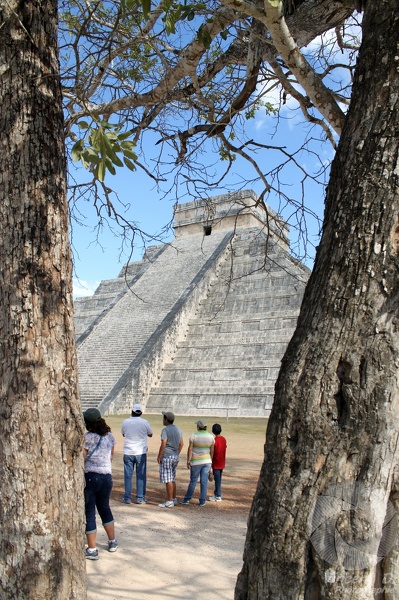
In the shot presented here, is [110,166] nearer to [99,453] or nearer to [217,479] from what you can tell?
[99,453]

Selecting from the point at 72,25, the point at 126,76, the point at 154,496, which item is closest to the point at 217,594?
the point at 154,496

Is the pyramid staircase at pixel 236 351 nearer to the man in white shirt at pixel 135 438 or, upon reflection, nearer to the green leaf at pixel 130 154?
the man in white shirt at pixel 135 438

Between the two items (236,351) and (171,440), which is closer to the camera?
(171,440)

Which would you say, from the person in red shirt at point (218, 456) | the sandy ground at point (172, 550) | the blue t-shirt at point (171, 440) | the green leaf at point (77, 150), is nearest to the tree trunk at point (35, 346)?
the green leaf at point (77, 150)

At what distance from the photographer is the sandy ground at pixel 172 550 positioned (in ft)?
12.9

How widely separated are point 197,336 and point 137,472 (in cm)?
1214

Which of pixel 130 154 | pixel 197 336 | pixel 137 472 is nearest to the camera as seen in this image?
pixel 130 154

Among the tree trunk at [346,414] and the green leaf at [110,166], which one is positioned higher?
the green leaf at [110,166]

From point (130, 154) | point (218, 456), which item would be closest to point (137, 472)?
point (218, 456)

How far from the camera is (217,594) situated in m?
3.89

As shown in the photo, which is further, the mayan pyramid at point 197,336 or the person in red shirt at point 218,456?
the mayan pyramid at point 197,336

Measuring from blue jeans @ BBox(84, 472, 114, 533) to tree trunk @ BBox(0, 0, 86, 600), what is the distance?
1.96 m

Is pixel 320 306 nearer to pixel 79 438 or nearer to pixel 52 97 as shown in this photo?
pixel 79 438

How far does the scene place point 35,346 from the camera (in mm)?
2424
